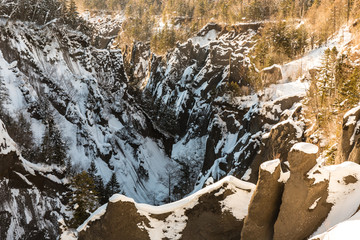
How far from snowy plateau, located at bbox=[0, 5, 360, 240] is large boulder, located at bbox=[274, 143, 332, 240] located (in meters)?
0.04

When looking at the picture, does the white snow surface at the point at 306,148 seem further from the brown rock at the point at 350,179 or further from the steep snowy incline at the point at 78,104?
the steep snowy incline at the point at 78,104

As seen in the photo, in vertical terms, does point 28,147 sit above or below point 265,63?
below

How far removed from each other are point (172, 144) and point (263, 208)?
5399 centimetres

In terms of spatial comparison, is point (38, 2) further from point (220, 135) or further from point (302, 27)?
point (302, 27)

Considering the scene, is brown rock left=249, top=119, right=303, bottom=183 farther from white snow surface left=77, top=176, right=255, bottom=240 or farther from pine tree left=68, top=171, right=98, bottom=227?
pine tree left=68, top=171, right=98, bottom=227

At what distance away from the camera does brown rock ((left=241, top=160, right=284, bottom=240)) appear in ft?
36.9

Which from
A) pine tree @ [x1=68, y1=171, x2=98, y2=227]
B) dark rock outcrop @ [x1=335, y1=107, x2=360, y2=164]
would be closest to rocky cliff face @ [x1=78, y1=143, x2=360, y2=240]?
dark rock outcrop @ [x1=335, y1=107, x2=360, y2=164]

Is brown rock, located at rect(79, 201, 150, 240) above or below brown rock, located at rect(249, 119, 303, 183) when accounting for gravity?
above

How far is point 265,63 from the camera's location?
51.4m

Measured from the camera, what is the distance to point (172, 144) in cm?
6500

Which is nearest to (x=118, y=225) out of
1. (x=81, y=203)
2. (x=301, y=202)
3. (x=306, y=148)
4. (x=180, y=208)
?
(x=180, y=208)

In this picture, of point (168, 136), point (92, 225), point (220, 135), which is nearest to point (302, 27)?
point (220, 135)

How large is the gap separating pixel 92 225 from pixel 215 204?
611 centimetres

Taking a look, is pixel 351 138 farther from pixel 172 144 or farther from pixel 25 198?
pixel 172 144
